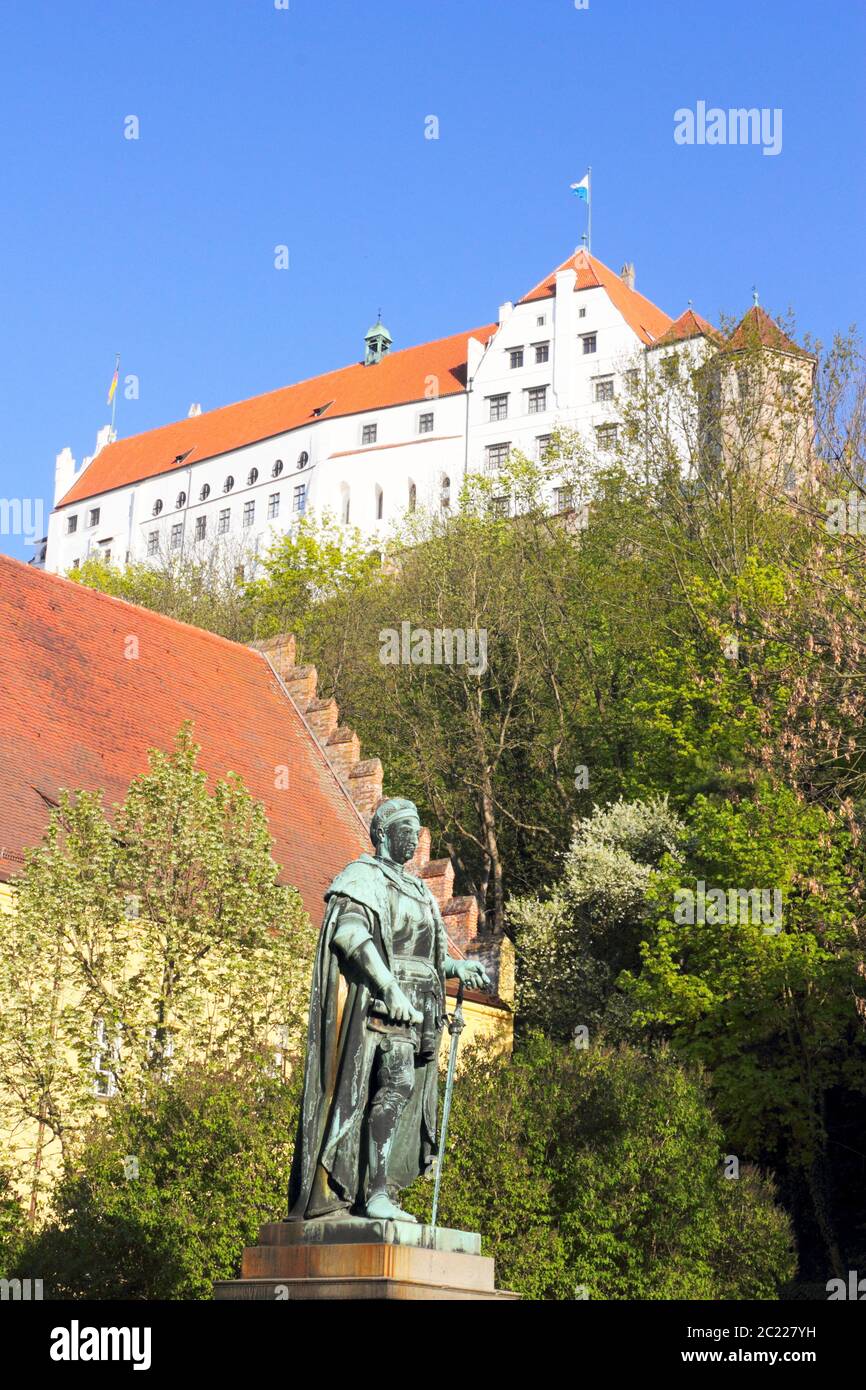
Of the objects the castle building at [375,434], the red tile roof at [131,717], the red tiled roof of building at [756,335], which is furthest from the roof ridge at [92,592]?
the castle building at [375,434]

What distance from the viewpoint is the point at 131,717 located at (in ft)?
105

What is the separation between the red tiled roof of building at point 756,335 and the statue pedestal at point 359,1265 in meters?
37.9

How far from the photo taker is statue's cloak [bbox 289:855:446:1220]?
995 cm

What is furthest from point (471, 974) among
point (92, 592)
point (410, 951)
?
point (92, 592)

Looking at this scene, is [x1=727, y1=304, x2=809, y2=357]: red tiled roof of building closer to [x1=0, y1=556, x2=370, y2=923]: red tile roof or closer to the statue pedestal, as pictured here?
[x1=0, y1=556, x2=370, y2=923]: red tile roof

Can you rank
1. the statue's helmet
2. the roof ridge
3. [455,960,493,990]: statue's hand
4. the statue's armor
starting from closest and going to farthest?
the statue's armor → [455,960,493,990]: statue's hand → the statue's helmet → the roof ridge

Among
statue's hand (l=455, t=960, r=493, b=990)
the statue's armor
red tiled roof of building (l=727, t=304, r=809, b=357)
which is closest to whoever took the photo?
the statue's armor

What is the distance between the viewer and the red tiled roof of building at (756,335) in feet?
148

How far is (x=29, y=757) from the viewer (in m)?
28.6

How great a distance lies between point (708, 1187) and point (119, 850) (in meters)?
9.31

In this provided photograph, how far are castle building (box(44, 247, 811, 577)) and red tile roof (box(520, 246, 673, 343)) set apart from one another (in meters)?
0.15

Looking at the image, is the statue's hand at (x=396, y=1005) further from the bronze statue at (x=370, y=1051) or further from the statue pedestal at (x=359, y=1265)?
the statue pedestal at (x=359, y=1265)

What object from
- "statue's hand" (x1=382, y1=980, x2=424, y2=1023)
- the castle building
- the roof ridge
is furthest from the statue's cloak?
the castle building

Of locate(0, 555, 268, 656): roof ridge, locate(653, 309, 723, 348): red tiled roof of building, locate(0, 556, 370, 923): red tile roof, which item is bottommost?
locate(0, 556, 370, 923): red tile roof
